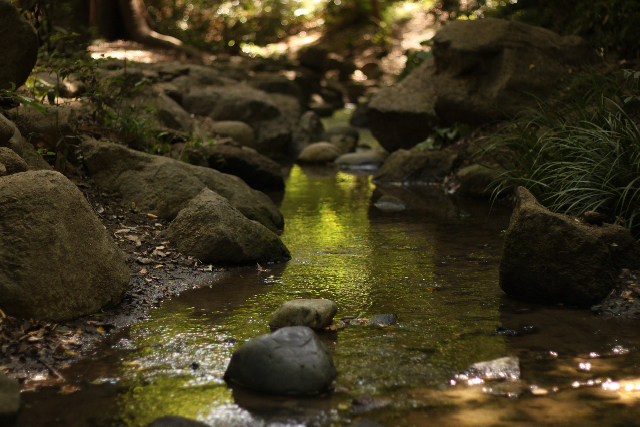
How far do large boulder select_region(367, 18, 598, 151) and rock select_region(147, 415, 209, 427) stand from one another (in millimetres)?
8703

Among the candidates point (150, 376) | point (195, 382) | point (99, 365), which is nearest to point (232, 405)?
point (195, 382)

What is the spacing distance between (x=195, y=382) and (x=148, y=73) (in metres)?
11.8

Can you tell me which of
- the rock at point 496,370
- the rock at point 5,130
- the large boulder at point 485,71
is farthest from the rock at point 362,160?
the rock at point 496,370

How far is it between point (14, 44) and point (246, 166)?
4.19 meters

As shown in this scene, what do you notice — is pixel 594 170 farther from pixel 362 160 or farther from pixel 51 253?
pixel 362 160

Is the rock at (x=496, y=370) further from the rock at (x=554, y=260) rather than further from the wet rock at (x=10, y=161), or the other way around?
the wet rock at (x=10, y=161)

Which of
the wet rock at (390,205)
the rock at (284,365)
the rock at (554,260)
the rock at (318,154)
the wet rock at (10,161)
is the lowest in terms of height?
the rock at (318,154)

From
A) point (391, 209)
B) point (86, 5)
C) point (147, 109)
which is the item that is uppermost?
point (86, 5)

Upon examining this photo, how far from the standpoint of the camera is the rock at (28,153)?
16.8 feet

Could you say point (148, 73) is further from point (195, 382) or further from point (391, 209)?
point (195, 382)

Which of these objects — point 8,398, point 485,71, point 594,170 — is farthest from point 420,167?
point 8,398

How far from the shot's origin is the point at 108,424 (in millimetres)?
2729

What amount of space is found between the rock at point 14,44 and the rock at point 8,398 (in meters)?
3.67

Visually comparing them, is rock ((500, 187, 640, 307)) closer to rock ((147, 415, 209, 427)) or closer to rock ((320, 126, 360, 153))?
rock ((147, 415, 209, 427))
